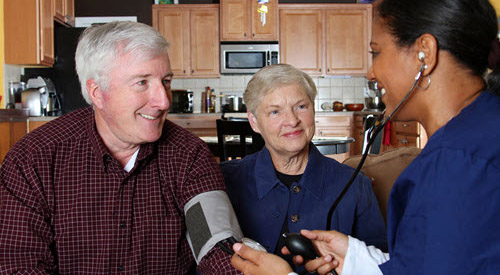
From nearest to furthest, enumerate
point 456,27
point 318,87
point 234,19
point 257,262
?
point 456,27, point 257,262, point 234,19, point 318,87

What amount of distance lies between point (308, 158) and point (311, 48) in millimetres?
5168

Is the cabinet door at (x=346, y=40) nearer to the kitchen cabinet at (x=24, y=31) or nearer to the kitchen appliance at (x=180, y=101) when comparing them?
the kitchen appliance at (x=180, y=101)

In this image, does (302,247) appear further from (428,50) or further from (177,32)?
(177,32)

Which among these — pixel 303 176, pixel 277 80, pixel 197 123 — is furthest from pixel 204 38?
pixel 303 176

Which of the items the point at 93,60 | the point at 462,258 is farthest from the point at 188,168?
the point at 462,258

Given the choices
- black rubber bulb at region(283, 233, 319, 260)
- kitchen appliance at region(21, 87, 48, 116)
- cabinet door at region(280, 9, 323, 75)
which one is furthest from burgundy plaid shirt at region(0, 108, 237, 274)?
cabinet door at region(280, 9, 323, 75)

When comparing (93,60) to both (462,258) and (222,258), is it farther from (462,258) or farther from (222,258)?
(462,258)

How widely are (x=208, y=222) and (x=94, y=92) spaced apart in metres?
0.47

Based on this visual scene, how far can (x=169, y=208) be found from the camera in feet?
4.25

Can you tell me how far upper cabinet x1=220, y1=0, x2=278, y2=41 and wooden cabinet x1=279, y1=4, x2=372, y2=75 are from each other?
0.71 feet

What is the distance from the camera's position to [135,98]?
1.23 meters

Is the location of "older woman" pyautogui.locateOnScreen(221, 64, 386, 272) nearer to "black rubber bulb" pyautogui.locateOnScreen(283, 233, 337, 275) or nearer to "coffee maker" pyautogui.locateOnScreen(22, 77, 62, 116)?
"black rubber bulb" pyautogui.locateOnScreen(283, 233, 337, 275)

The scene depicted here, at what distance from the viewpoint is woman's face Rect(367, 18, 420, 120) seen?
89 cm

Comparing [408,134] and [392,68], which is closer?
[392,68]
